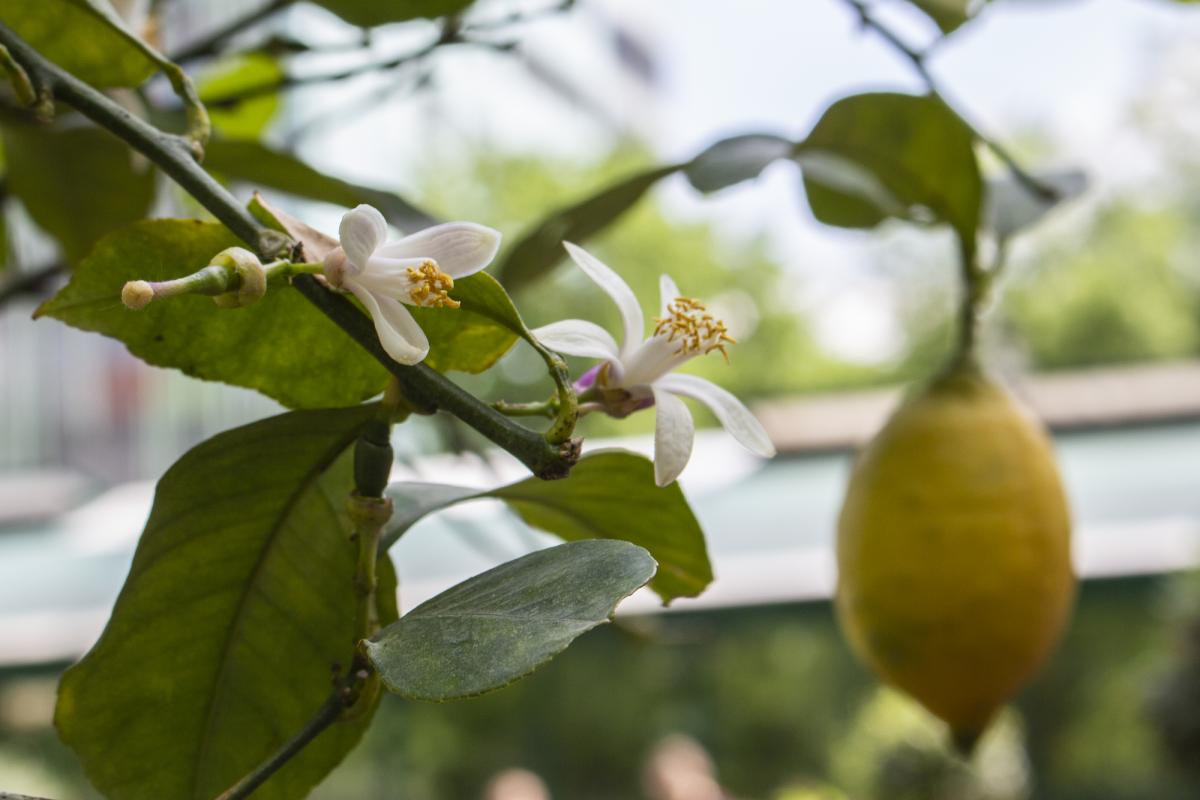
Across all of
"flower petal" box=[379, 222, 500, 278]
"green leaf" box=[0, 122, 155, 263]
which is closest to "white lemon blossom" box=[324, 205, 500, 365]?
"flower petal" box=[379, 222, 500, 278]

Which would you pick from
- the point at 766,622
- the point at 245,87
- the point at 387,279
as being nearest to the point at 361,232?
the point at 387,279

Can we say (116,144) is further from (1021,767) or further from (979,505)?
(1021,767)

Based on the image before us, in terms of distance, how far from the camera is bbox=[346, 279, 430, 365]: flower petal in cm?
17

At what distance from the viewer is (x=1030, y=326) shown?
29.2ft

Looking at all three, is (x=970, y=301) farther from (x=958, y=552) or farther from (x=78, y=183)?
(x=78, y=183)

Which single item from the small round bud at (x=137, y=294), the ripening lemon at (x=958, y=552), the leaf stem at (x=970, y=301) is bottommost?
the ripening lemon at (x=958, y=552)

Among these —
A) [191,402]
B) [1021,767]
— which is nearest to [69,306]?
[1021,767]

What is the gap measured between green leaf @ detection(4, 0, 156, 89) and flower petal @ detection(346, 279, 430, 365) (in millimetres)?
106

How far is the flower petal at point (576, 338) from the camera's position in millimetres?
191

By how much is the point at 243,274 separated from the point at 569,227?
0.69ft

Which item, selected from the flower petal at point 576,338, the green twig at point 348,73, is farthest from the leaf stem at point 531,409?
the green twig at point 348,73

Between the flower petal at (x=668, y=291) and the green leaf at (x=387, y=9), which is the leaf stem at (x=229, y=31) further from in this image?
the flower petal at (x=668, y=291)

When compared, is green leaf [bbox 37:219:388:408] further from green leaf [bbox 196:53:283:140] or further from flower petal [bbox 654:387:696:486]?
green leaf [bbox 196:53:283:140]

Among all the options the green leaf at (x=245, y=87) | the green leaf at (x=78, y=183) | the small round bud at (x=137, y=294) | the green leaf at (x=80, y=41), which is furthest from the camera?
the green leaf at (x=245, y=87)
